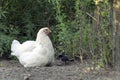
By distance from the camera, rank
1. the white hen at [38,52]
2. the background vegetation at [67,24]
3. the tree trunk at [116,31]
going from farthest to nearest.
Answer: the white hen at [38,52]
the background vegetation at [67,24]
the tree trunk at [116,31]

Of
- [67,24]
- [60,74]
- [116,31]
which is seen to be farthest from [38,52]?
[116,31]

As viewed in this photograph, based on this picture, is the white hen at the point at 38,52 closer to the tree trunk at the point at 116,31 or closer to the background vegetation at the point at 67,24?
the background vegetation at the point at 67,24

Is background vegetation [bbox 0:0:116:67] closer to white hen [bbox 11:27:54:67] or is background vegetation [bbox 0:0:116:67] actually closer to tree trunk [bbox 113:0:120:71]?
tree trunk [bbox 113:0:120:71]

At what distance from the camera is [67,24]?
8.39 meters

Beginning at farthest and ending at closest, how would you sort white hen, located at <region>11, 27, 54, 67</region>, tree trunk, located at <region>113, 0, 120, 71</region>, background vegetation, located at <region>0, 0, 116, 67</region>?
white hen, located at <region>11, 27, 54, 67</region> → background vegetation, located at <region>0, 0, 116, 67</region> → tree trunk, located at <region>113, 0, 120, 71</region>

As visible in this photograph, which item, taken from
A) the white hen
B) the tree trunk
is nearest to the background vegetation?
the tree trunk

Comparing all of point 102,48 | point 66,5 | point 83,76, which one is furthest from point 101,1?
point 66,5

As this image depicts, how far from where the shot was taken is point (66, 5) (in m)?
8.89

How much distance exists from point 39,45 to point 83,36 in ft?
3.59

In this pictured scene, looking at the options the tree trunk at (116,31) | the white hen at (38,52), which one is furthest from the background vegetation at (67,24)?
the white hen at (38,52)

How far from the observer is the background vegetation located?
6539 millimetres

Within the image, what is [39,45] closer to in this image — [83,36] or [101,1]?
[83,36]

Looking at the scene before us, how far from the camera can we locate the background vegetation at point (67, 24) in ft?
21.5

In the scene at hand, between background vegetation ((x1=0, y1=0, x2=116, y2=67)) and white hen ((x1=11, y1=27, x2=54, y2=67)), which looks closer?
background vegetation ((x1=0, y1=0, x2=116, y2=67))
